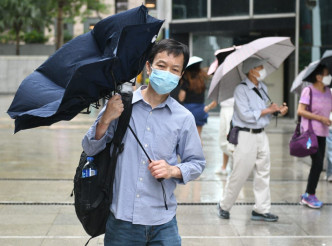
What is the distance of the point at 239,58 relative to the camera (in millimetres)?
6684

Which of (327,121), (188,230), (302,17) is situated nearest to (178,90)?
(327,121)

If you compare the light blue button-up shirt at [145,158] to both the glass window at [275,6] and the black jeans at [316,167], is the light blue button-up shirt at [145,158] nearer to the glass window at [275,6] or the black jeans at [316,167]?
the black jeans at [316,167]

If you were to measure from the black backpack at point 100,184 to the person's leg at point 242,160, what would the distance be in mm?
3493

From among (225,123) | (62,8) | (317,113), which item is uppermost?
(317,113)

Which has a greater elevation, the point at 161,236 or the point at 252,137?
the point at 161,236

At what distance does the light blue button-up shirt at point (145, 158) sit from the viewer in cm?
335

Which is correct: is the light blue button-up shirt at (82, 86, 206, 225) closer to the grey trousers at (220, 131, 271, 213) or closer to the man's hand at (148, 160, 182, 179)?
the man's hand at (148, 160, 182, 179)

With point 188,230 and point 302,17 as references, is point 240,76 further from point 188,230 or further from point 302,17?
point 302,17

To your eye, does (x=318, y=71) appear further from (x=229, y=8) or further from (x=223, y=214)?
(x=229, y=8)

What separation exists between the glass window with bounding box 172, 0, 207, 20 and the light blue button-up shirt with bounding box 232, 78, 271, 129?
1560cm

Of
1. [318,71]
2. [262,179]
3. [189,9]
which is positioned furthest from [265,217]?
[189,9]

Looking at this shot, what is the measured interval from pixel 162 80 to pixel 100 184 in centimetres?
64

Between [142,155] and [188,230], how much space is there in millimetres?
3283

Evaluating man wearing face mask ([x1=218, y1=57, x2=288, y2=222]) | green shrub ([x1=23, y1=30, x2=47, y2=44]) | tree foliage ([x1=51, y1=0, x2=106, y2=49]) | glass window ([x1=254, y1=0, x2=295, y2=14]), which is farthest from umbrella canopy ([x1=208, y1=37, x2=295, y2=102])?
green shrub ([x1=23, y1=30, x2=47, y2=44])
